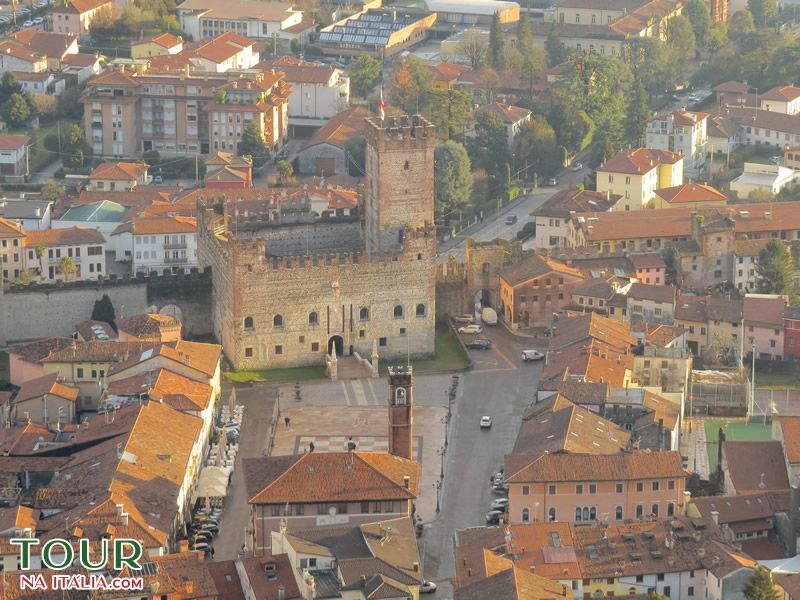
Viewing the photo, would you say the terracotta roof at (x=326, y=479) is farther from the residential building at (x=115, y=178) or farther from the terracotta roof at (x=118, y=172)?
the terracotta roof at (x=118, y=172)

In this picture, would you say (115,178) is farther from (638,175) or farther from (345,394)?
(345,394)

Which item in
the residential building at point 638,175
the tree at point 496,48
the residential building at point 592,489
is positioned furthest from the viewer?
the tree at point 496,48

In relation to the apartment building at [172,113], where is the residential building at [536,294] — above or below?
above

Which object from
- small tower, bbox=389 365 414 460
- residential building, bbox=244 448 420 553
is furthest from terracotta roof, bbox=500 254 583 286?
residential building, bbox=244 448 420 553

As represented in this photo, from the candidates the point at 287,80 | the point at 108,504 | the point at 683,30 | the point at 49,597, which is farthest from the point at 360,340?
the point at 683,30

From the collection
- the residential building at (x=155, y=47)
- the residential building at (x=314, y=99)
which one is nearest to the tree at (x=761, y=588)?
the residential building at (x=314, y=99)

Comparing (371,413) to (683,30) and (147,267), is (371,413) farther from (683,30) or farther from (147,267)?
(683,30)
